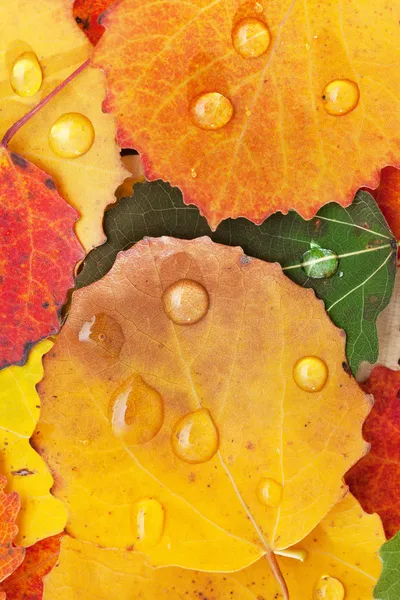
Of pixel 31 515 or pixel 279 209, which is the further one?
pixel 31 515

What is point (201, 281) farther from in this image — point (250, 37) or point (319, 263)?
point (250, 37)

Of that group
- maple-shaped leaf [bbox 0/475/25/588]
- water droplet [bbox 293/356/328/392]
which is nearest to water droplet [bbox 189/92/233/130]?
water droplet [bbox 293/356/328/392]

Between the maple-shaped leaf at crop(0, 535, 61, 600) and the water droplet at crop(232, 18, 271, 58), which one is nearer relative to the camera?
the water droplet at crop(232, 18, 271, 58)

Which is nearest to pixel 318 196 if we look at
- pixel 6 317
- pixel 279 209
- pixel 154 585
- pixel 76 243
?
pixel 279 209

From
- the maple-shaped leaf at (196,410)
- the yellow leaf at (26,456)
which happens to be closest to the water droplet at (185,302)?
the maple-shaped leaf at (196,410)

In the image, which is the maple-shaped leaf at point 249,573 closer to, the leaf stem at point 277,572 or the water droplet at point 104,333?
the leaf stem at point 277,572

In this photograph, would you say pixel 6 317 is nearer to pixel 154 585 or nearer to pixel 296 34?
pixel 154 585

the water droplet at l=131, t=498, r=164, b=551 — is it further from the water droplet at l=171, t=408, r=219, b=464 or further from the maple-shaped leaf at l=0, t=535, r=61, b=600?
the maple-shaped leaf at l=0, t=535, r=61, b=600
